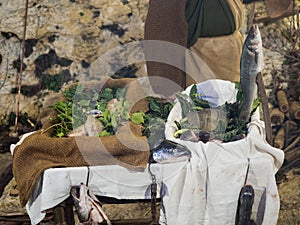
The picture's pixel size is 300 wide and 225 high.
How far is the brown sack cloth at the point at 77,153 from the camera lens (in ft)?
7.67

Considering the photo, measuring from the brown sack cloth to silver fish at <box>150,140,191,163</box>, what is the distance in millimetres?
58

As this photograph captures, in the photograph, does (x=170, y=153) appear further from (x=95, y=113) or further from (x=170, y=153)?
(x=95, y=113)

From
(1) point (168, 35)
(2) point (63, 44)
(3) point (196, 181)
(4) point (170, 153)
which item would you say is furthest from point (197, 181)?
(2) point (63, 44)

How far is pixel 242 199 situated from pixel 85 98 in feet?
3.40

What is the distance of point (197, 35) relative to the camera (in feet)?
11.1

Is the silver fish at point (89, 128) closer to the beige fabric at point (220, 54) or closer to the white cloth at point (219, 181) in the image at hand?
the white cloth at point (219, 181)

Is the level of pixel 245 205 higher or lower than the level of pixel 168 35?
lower

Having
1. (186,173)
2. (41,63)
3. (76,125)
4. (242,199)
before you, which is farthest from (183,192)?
(41,63)

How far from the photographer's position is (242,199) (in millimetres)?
2289

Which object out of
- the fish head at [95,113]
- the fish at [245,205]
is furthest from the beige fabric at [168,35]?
the fish at [245,205]

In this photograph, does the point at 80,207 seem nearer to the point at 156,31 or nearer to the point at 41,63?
the point at 156,31

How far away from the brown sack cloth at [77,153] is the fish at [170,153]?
0.06 meters

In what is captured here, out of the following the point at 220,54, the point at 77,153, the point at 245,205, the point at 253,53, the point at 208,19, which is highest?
the point at 208,19

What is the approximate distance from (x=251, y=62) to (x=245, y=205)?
666mm
